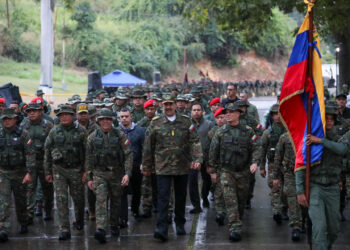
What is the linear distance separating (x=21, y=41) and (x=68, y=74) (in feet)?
18.2

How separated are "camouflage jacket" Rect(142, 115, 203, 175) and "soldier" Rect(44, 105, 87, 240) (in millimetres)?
989

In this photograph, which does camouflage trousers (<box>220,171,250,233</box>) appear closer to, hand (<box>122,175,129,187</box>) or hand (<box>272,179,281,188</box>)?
hand (<box>272,179,281,188</box>)

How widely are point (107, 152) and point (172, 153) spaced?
3.06 feet

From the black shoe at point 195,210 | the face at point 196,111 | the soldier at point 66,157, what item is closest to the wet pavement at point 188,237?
the black shoe at point 195,210

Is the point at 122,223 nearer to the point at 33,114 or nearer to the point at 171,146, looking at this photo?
the point at 171,146

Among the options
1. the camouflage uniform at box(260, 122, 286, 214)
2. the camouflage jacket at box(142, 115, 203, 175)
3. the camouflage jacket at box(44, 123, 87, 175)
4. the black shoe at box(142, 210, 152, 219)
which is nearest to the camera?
the camouflage jacket at box(142, 115, 203, 175)

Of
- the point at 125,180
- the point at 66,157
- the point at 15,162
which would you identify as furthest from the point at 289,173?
the point at 15,162

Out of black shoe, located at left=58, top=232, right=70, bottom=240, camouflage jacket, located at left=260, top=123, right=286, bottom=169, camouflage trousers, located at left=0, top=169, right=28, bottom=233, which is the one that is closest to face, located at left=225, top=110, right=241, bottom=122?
camouflage jacket, located at left=260, top=123, right=286, bottom=169

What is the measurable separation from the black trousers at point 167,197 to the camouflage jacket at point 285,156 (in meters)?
1.41

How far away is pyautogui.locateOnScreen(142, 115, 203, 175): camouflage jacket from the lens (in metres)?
9.25

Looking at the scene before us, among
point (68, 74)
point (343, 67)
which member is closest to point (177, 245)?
point (343, 67)

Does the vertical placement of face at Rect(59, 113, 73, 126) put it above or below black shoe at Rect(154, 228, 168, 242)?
above

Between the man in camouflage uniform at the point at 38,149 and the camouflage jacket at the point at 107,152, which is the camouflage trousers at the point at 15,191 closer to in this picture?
the man in camouflage uniform at the point at 38,149

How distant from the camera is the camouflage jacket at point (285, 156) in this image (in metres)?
9.27
